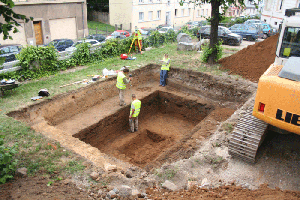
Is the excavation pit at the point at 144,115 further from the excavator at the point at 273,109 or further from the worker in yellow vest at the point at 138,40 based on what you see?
the worker in yellow vest at the point at 138,40

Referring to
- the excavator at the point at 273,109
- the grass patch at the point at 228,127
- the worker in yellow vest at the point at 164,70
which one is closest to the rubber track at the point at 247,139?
the excavator at the point at 273,109

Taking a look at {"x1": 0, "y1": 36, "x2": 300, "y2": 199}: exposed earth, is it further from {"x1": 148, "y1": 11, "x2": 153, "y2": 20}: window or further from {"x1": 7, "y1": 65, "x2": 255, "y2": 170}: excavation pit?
{"x1": 148, "y1": 11, "x2": 153, "y2": 20}: window

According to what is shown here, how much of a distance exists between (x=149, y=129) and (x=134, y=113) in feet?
5.27

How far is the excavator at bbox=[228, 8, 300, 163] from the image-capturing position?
4906 millimetres

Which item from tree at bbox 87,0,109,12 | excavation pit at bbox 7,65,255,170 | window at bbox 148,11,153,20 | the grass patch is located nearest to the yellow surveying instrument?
excavation pit at bbox 7,65,255,170

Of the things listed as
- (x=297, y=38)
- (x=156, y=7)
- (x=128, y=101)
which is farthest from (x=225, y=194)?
(x=156, y=7)

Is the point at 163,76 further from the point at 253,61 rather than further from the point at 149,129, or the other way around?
the point at 253,61

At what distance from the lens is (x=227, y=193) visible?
5016mm

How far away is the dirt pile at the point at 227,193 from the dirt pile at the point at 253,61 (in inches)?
299

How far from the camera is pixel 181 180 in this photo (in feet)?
18.4

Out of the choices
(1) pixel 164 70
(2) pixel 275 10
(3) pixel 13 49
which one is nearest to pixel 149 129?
(1) pixel 164 70

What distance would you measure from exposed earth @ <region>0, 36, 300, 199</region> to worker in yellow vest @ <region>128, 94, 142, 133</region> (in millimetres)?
305

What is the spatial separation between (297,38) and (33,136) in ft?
25.2

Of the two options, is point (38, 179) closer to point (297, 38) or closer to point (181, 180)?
point (181, 180)
